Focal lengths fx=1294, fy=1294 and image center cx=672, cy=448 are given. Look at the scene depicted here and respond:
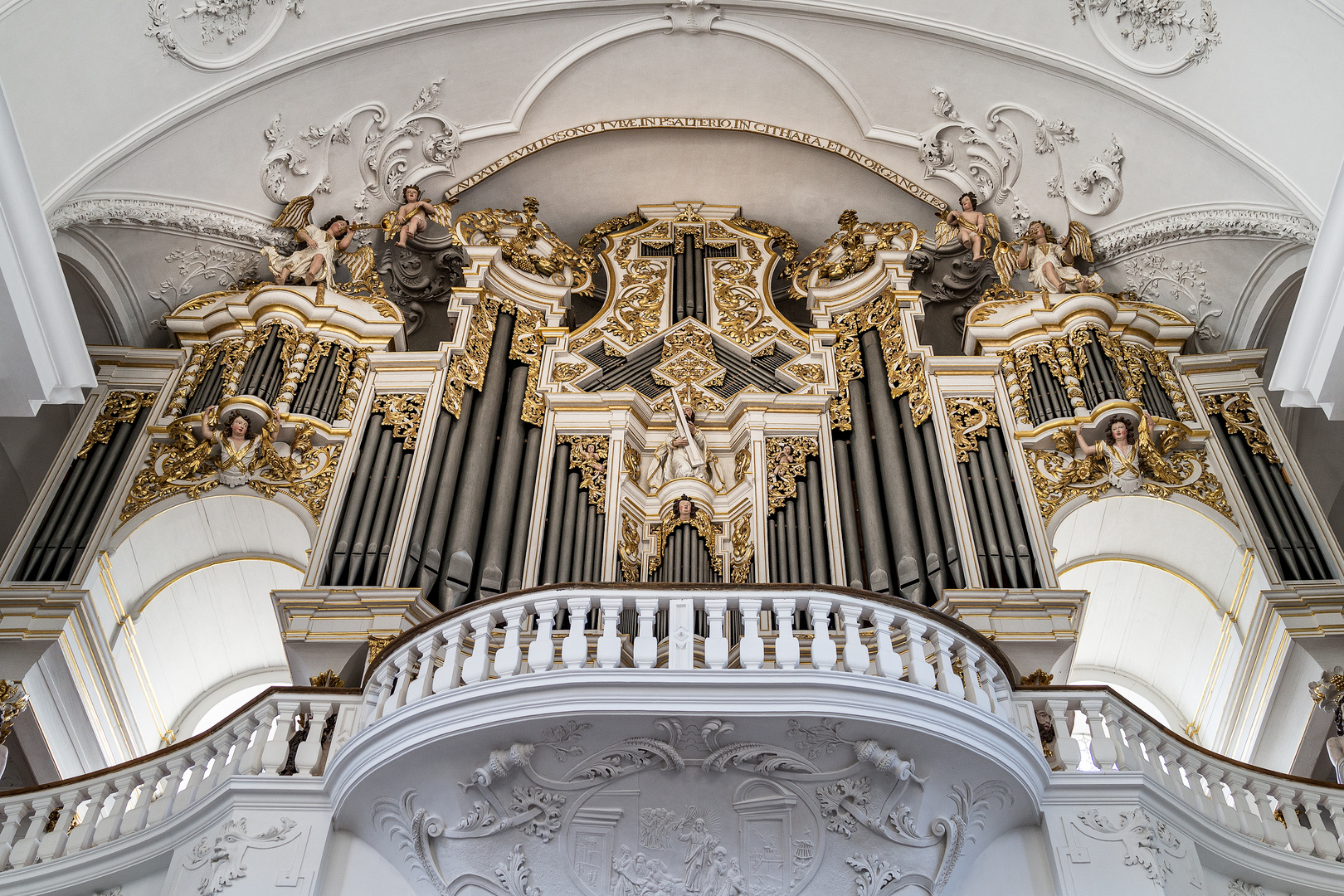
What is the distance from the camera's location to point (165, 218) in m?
12.8

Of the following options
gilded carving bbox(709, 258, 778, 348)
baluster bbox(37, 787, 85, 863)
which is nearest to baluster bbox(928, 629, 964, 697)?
baluster bbox(37, 787, 85, 863)

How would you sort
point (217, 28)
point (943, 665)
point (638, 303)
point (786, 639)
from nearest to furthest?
point (786, 639) → point (943, 665) → point (217, 28) → point (638, 303)

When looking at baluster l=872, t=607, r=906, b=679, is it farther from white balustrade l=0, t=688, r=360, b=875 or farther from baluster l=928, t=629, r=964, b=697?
white balustrade l=0, t=688, r=360, b=875

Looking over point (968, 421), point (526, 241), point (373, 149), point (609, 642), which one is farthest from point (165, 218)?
point (968, 421)

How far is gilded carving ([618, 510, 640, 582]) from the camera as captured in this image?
10695 mm

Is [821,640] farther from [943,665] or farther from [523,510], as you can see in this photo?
[523,510]

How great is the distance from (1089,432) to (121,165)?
30.5 ft

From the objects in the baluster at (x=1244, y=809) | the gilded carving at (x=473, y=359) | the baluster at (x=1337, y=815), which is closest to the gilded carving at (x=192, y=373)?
the gilded carving at (x=473, y=359)

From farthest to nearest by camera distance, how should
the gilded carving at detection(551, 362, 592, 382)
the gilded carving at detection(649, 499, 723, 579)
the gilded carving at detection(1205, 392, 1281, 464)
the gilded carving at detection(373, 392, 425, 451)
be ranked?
the gilded carving at detection(551, 362, 592, 382), the gilded carving at detection(373, 392, 425, 451), the gilded carving at detection(1205, 392, 1281, 464), the gilded carving at detection(649, 499, 723, 579)

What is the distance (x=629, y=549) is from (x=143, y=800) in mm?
4255

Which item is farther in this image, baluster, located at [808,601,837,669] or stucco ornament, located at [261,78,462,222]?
stucco ornament, located at [261,78,462,222]

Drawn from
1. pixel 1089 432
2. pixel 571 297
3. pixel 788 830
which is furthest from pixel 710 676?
pixel 571 297

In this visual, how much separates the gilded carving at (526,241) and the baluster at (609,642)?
6.72m

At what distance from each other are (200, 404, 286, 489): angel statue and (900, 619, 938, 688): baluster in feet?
20.0
